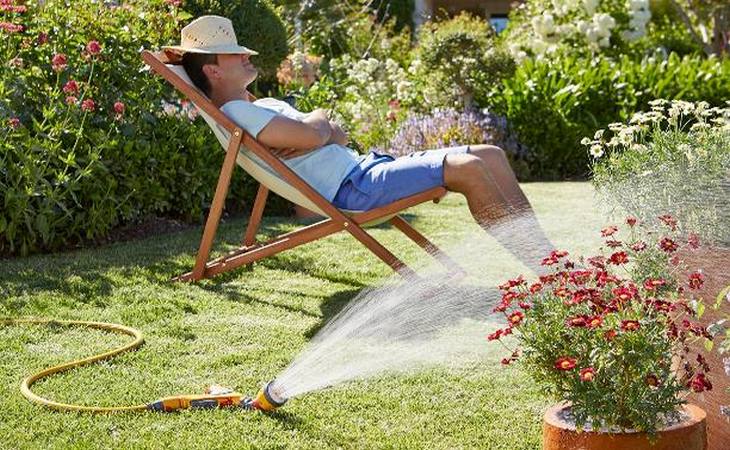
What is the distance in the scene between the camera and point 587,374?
255 centimetres

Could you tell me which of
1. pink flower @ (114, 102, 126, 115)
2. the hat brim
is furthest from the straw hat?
pink flower @ (114, 102, 126, 115)

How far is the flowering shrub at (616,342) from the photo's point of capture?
2619 millimetres

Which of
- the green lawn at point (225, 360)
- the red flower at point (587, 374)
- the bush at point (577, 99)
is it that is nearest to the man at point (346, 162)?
the green lawn at point (225, 360)

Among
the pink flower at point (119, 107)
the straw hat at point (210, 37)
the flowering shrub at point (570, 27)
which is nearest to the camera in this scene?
the straw hat at point (210, 37)

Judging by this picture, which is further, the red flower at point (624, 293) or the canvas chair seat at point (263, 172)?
the canvas chair seat at point (263, 172)

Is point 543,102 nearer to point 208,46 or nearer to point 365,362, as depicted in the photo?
point 208,46

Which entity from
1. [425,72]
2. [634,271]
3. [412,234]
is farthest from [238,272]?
[425,72]

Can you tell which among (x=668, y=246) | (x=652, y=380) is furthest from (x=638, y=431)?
(x=668, y=246)

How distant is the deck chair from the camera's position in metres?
5.05

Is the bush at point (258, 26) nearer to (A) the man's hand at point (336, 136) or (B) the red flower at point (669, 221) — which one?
(A) the man's hand at point (336, 136)

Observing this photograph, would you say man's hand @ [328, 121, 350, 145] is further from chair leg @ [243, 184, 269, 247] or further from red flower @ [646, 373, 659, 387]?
red flower @ [646, 373, 659, 387]

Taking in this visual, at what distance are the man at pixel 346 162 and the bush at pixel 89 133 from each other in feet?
2.92

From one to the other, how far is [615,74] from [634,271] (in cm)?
713

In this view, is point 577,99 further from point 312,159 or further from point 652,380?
point 652,380
